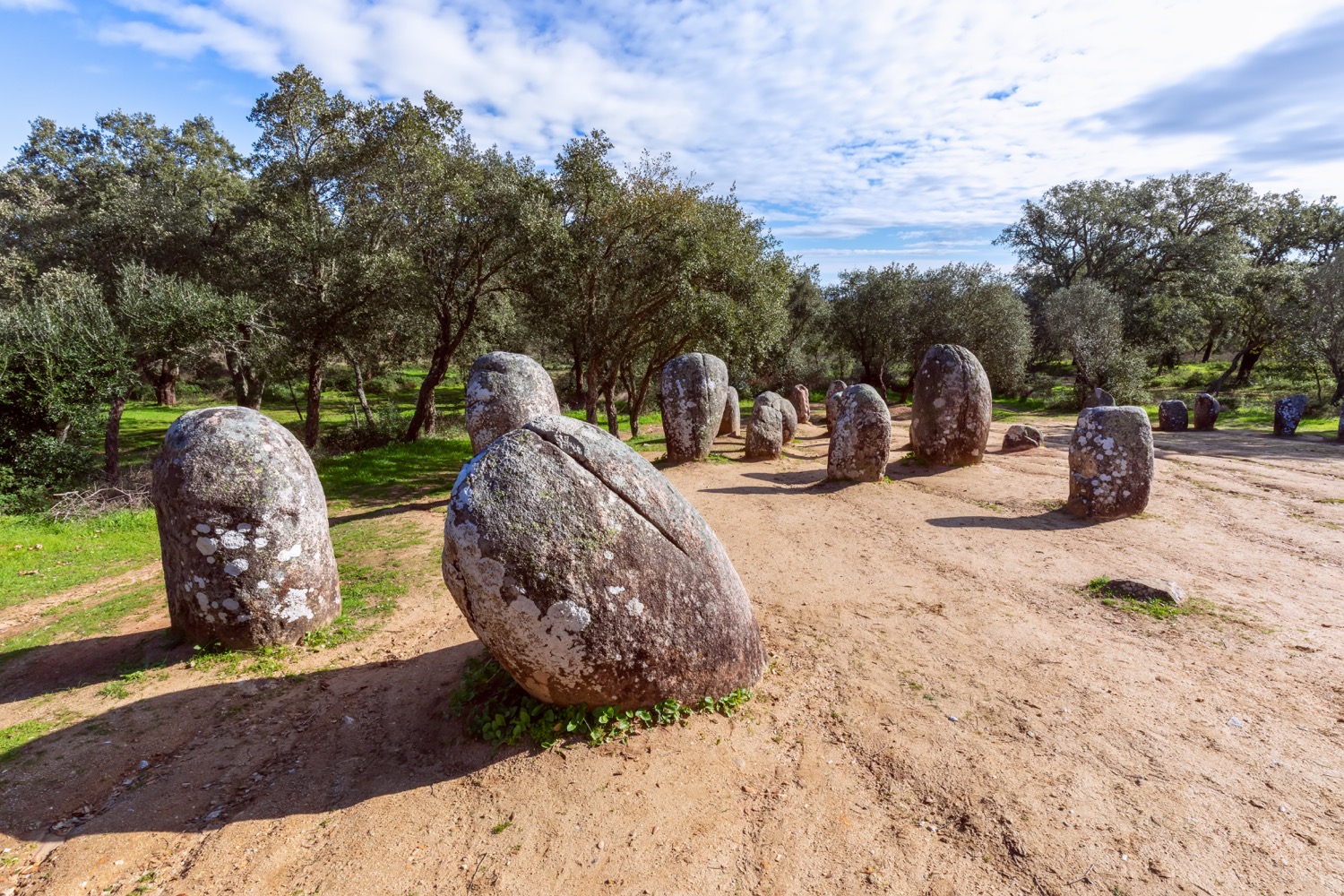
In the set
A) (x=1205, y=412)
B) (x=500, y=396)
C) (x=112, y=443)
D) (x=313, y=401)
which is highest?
(x=313, y=401)

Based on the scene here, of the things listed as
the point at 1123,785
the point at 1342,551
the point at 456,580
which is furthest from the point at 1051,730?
the point at 1342,551

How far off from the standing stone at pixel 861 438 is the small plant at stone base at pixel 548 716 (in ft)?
30.5

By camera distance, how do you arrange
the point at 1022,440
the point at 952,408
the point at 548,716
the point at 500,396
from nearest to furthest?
the point at 548,716
the point at 500,396
the point at 952,408
the point at 1022,440

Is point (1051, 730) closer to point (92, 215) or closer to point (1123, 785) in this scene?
point (1123, 785)

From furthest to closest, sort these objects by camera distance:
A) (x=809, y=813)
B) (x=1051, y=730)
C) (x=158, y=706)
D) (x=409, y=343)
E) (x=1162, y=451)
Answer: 1. (x=409, y=343)
2. (x=1162, y=451)
3. (x=158, y=706)
4. (x=1051, y=730)
5. (x=809, y=813)

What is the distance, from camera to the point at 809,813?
401cm

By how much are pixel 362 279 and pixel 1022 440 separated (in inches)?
Answer: 780

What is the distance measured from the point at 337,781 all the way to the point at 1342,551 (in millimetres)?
13342

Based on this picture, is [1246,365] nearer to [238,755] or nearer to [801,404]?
[801,404]

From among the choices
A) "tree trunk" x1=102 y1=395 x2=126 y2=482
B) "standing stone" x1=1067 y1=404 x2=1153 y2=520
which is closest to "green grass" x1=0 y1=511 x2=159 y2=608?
"tree trunk" x1=102 y1=395 x2=126 y2=482

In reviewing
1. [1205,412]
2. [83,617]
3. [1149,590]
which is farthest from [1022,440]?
[83,617]

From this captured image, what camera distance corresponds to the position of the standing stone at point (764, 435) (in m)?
17.2

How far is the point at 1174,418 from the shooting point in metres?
21.1

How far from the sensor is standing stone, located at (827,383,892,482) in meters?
13.3
